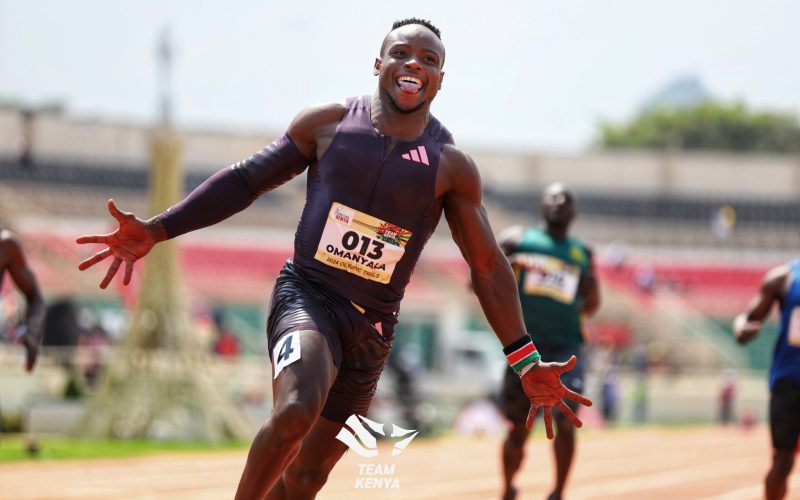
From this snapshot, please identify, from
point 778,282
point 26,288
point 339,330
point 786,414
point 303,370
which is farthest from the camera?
point 26,288

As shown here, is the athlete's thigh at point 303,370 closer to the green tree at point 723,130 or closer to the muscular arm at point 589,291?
the muscular arm at point 589,291

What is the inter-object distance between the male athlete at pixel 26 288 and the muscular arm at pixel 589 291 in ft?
12.5

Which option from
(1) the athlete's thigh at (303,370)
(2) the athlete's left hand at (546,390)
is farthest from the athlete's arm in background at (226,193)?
(2) the athlete's left hand at (546,390)

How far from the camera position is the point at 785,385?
26.2 ft

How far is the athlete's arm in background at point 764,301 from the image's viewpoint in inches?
323

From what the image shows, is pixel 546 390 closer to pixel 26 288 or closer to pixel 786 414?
pixel 786 414

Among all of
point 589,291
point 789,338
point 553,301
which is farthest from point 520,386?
point 789,338

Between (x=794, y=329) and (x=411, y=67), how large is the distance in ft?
12.4

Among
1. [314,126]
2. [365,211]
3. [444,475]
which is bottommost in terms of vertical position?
[444,475]

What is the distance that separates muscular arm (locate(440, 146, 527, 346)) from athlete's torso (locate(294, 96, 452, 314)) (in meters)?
0.09

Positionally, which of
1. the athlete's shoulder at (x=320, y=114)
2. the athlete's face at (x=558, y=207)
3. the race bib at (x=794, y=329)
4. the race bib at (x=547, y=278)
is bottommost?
the race bib at (x=547, y=278)

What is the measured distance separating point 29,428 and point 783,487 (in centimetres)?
1394

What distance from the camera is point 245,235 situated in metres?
44.7

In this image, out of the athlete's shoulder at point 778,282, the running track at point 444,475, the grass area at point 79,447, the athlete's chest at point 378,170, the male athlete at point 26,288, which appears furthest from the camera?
Answer: the grass area at point 79,447
